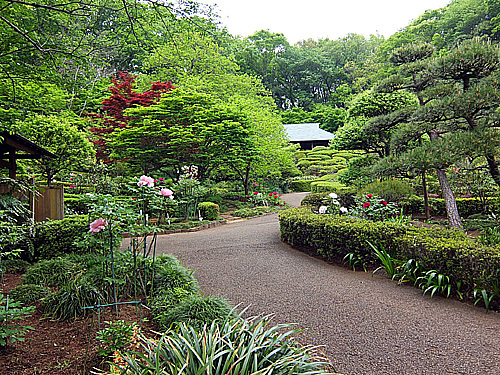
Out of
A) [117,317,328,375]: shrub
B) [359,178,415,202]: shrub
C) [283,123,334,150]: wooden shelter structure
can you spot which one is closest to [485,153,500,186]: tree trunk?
[359,178,415,202]: shrub

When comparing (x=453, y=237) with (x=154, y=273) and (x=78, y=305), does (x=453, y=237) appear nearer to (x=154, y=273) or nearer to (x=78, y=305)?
(x=154, y=273)

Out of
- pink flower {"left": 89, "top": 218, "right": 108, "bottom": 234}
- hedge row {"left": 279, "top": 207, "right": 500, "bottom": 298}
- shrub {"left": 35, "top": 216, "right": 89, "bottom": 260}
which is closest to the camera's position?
pink flower {"left": 89, "top": 218, "right": 108, "bottom": 234}

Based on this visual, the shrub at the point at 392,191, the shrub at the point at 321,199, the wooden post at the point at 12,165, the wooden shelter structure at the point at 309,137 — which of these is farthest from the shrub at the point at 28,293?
the wooden shelter structure at the point at 309,137

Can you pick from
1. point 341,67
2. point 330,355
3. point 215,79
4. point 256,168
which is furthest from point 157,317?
point 341,67

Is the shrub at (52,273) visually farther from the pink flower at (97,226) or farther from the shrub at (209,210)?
the shrub at (209,210)

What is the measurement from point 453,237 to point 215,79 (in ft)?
45.2

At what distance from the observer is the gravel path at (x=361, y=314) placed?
224 cm

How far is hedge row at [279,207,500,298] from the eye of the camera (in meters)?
3.16

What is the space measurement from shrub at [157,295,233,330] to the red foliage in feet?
33.0

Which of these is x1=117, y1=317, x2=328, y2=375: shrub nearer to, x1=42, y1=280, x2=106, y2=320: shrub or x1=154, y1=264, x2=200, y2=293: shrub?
x1=42, y1=280, x2=106, y2=320: shrub

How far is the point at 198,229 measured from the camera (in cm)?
852

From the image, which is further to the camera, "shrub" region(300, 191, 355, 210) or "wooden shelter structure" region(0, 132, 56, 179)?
"shrub" region(300, 191, 355, 210)

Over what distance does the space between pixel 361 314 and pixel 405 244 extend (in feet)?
4.38

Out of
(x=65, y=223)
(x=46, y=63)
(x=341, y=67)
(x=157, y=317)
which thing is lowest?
(x=157, y=317)
